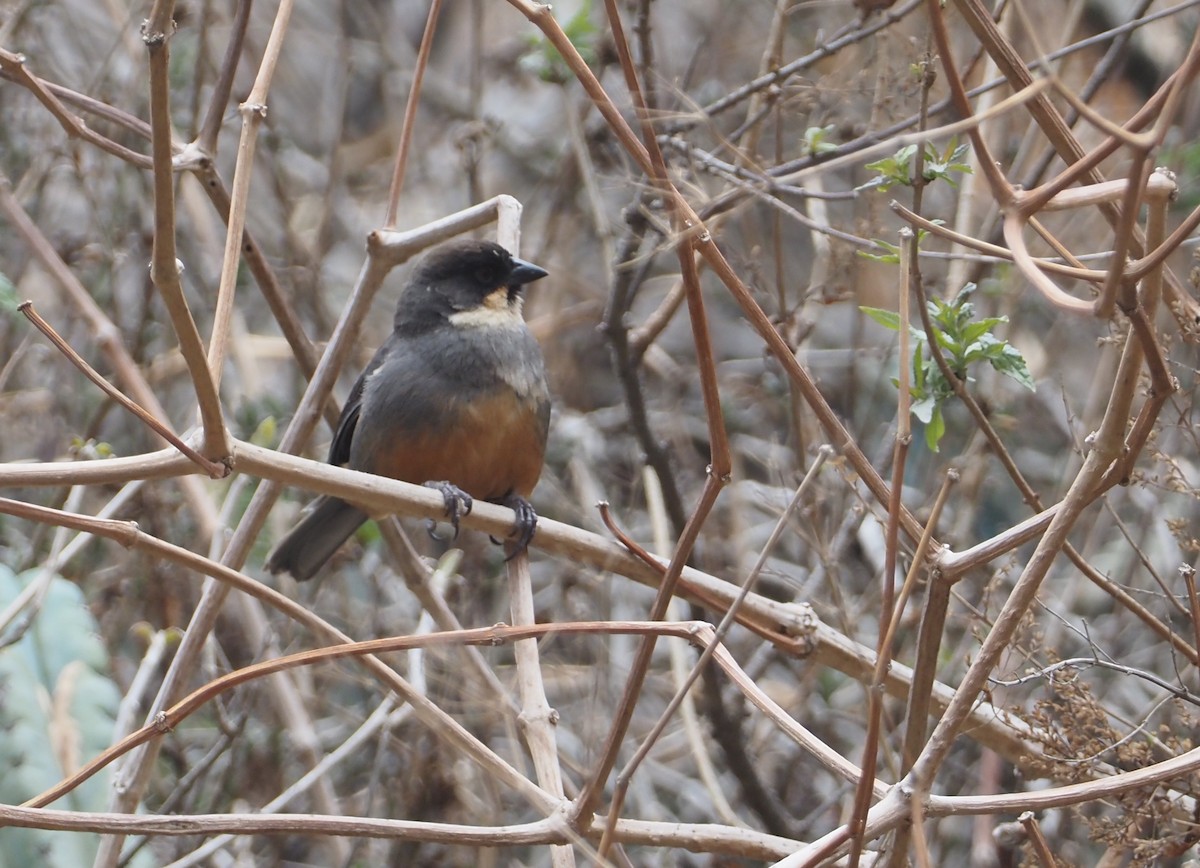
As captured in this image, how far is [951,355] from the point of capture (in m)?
2.38

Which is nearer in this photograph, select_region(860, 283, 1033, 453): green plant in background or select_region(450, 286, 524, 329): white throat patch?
select_region(860, 283, 1033, 453): green plant in background

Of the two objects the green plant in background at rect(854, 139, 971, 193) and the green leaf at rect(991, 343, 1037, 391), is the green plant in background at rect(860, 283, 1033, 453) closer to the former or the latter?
the green leaf at rect(991, 343, 1037, 391)

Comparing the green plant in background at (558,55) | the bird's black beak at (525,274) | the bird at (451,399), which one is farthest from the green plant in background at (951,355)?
the green plant in background at (558,55)

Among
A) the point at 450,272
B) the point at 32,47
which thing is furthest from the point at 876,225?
the point at 32,47

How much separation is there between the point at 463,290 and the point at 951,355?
2.46 metres

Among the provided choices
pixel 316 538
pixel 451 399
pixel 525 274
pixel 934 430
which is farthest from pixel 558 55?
pixel 934 430

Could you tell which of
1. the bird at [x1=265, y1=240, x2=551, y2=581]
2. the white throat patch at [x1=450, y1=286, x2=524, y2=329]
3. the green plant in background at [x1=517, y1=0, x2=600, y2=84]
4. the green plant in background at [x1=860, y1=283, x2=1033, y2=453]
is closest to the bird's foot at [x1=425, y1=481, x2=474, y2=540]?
the bird at [x1=265, y1=240, x2=551, y2=581]

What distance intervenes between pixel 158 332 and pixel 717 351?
10.2ft

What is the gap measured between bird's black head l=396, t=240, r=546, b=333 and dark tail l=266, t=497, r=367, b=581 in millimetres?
654

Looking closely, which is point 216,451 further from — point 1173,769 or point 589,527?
point 589,527

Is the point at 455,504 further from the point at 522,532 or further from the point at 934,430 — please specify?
the point at 934,430

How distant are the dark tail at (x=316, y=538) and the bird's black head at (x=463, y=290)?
0.65 meters

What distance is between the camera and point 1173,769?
190 centimetres

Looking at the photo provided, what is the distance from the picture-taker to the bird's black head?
14.8 ft
